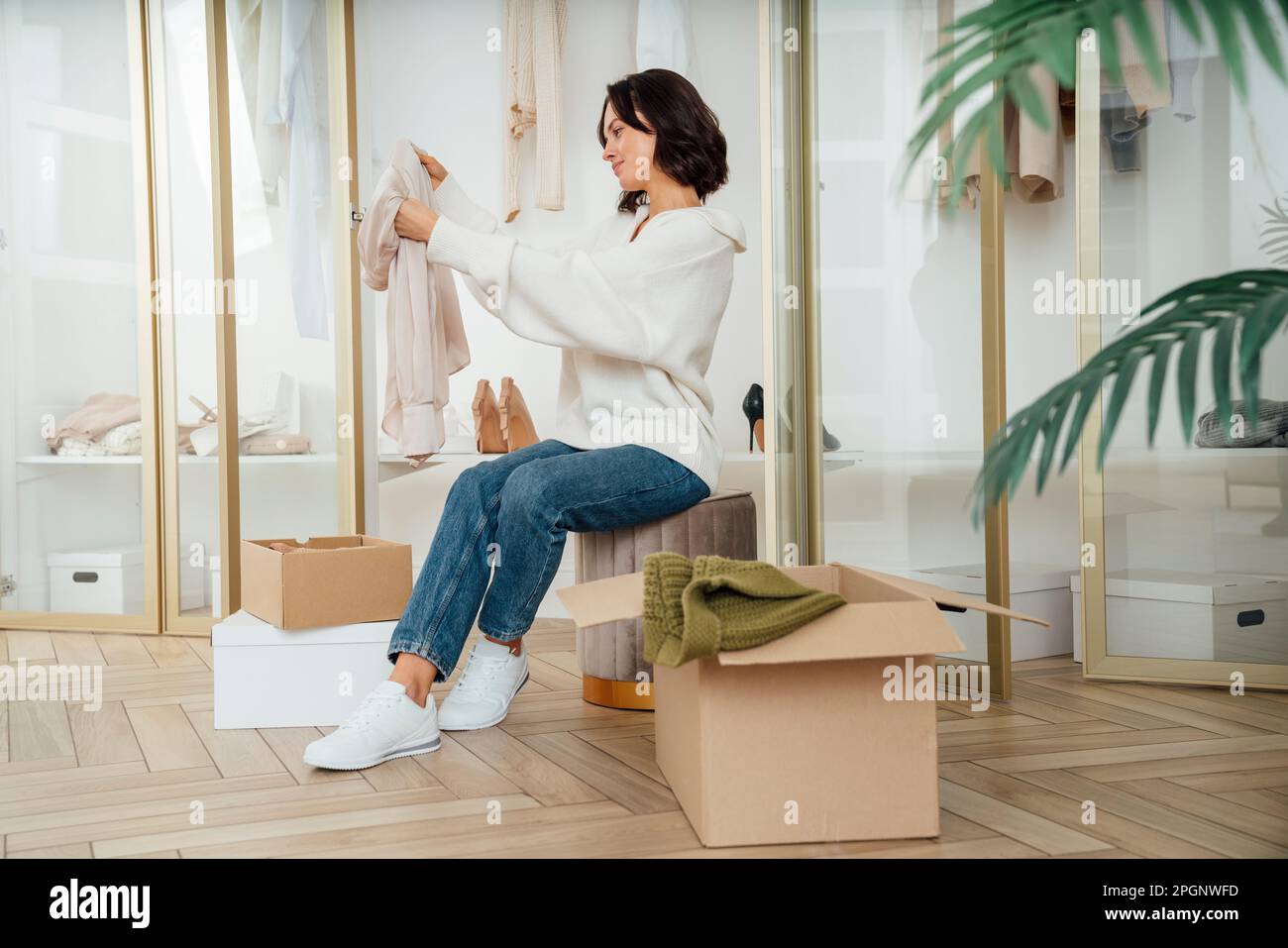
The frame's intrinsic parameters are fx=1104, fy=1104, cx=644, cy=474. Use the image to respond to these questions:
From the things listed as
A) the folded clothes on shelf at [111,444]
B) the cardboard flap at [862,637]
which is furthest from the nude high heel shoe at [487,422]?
the cardboard flap at [862,637]

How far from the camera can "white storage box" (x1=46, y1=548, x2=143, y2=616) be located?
273 centimetres

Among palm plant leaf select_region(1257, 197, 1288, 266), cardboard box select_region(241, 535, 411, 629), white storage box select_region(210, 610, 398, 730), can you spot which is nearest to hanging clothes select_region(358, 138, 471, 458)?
cardboard box select_region(241, 535, 411, 629)

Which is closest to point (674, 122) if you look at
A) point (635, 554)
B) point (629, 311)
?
point (629, 311)

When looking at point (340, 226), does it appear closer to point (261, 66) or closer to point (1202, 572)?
point (261, 66)

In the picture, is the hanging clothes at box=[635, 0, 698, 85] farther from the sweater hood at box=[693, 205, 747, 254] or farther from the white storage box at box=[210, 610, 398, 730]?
the white storage box at box=[210, 610, 398, 730]

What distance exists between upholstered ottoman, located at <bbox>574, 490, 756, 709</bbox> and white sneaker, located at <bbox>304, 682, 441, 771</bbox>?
35 cm

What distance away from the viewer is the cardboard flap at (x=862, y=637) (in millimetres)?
1090

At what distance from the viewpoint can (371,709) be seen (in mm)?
1510

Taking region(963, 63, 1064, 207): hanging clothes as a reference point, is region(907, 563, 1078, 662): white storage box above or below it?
below

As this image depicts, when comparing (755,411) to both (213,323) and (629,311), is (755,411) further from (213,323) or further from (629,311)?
(213,323)

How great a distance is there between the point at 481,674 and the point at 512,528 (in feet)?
0.86

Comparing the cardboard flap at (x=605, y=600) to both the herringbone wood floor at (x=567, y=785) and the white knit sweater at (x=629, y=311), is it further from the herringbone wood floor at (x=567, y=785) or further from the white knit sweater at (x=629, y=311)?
the white knit sweater at (x=629, y=311)

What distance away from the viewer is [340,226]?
8.97 ft

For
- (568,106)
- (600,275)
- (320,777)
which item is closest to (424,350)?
(600,275)
